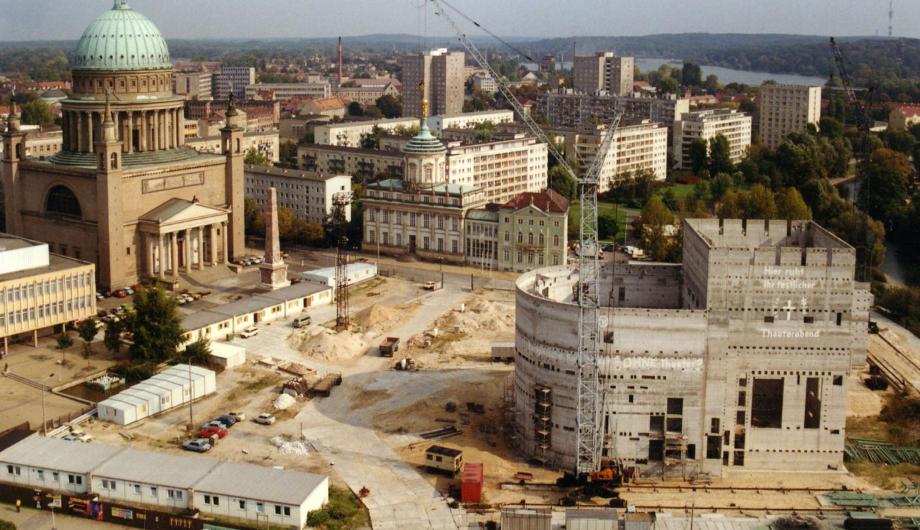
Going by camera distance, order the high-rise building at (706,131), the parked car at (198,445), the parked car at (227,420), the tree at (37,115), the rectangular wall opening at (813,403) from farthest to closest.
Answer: the tree at (37,115)
the high-rise building at (706,131)
the parked car at (227,420)
the parked car at (198,445)
the rectangular wall opening at (813,403)

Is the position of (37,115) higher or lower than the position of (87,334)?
higher

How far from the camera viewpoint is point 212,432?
5972 centimetres

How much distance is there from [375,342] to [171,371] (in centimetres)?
1653

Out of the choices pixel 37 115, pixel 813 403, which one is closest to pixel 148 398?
pixel 813 403

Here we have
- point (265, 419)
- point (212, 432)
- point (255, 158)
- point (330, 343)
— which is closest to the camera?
point (212, 432)

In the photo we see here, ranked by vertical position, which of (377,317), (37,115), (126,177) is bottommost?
(377,317)

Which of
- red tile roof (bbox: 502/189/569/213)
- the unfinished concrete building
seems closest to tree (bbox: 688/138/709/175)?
red tile roof (bbox: 502/189/569/213)

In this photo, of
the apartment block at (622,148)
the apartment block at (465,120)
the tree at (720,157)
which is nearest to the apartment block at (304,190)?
the apartment block at (622,148)

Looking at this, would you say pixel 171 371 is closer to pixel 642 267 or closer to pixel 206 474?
pixel 206 474

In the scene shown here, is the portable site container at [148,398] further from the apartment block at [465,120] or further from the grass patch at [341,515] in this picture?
the apartment block at [465,120]

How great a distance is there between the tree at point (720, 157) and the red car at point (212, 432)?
10873cm

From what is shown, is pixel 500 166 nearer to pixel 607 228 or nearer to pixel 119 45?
pixel 607 228

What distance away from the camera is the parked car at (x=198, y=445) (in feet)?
189

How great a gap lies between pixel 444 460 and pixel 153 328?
2554 cm
